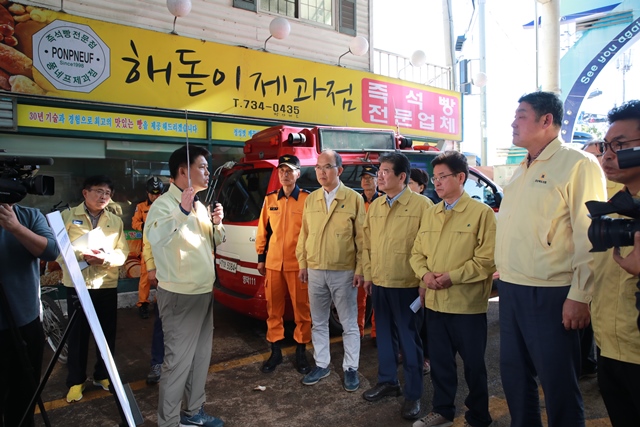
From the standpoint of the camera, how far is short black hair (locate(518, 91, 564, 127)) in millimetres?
2490

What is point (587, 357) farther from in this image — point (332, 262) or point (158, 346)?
point (158, 346)

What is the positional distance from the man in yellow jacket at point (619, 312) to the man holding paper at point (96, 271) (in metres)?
3.21

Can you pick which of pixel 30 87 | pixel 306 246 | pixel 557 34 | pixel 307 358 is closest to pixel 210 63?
pixel 30 87

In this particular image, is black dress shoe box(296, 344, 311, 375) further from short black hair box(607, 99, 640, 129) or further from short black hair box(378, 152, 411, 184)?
short black hair box(607, 99, 640, 129)

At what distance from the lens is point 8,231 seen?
89.4 inches

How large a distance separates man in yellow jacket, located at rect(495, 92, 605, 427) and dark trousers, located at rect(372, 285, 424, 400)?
2.55ft

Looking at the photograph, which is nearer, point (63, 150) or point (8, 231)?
point (8, 231)

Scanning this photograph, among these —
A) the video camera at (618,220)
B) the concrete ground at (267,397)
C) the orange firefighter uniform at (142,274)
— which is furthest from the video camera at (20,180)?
the orange firefighter uniform at (142,274)

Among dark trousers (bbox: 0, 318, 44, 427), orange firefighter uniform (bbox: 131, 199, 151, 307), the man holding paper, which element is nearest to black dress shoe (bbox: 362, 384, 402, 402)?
the man holding paper

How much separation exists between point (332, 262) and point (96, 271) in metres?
1.92

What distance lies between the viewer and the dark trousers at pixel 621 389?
1919 mm

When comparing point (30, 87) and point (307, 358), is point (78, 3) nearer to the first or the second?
point (30, 87)

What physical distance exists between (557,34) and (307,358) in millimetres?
7420

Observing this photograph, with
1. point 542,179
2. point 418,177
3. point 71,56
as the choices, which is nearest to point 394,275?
point 542,179
